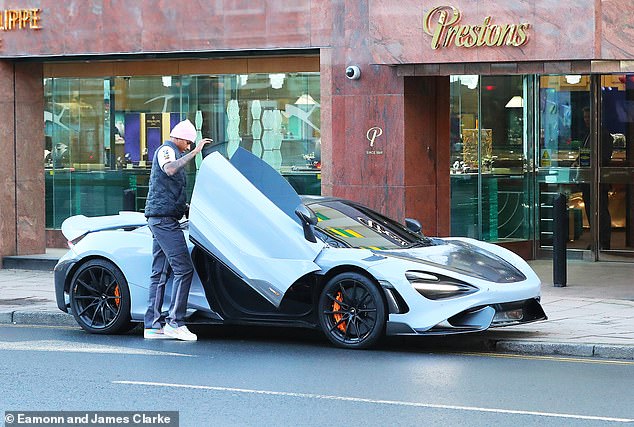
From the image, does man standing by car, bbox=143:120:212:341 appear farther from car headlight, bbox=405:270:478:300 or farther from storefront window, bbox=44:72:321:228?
storefront window, bbox=44:72:321:228

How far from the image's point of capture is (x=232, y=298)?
461 inches

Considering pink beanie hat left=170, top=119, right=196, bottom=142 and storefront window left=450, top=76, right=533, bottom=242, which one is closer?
pink beanie hat left=170, top=119, right=196, bottom=142

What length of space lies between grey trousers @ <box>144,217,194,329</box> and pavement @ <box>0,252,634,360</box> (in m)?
1.62

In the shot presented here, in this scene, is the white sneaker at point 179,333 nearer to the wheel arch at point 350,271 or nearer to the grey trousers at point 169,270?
the grey trousers at point 169,270

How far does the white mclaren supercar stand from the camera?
10.9m

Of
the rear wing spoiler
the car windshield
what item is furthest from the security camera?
the rear wing spoiler

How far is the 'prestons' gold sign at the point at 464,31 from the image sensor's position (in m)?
15.3

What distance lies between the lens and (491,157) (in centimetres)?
1872

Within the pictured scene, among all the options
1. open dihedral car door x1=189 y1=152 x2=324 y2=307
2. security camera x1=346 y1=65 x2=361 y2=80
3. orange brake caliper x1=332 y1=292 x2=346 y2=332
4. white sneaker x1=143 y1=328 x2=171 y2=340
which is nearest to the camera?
orange brake caliper x1=332 y1=292 x2=346 y2=332

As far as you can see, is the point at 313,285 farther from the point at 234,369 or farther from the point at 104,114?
the point at 104,114

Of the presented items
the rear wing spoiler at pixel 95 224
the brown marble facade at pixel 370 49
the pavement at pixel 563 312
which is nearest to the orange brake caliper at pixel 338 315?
the pavement at pixel 563 312

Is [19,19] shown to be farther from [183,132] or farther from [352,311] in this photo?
[352,311]

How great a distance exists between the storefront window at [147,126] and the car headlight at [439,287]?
341 inches

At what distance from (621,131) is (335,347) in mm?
8392
